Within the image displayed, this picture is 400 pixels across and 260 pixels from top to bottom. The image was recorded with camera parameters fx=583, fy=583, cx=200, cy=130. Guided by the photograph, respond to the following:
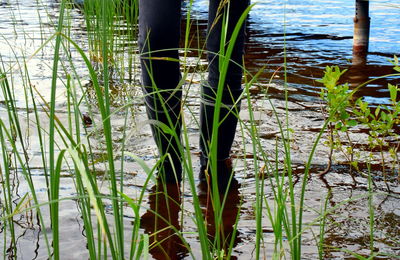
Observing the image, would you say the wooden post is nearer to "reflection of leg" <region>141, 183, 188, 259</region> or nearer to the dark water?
the dark water

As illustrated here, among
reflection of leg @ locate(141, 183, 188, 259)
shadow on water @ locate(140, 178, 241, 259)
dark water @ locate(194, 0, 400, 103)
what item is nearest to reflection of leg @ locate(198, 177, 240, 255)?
shadow on water @ locate(140, 178, 241, 259)

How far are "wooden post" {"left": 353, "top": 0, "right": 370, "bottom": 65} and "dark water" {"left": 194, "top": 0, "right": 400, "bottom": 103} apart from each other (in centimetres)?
8

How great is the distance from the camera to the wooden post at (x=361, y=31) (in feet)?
18.9

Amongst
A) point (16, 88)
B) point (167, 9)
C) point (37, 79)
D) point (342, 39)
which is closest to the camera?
point (167, 9)

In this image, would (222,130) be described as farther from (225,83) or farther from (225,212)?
(225,212)

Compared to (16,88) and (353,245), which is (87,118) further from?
(353,245)

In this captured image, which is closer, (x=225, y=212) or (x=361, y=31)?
(x=225, y=212)

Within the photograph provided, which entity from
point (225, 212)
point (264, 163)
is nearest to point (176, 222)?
point (225, 212)

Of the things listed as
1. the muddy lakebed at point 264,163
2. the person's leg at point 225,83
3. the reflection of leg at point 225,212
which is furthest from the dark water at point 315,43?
the reflection of leg at point 225,212

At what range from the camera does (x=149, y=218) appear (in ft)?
8.02

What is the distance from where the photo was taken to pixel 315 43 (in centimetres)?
668

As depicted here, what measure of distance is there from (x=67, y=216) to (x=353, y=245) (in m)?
1.14

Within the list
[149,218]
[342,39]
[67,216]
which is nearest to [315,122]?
[149,218]

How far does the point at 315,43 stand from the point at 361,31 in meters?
0.82
